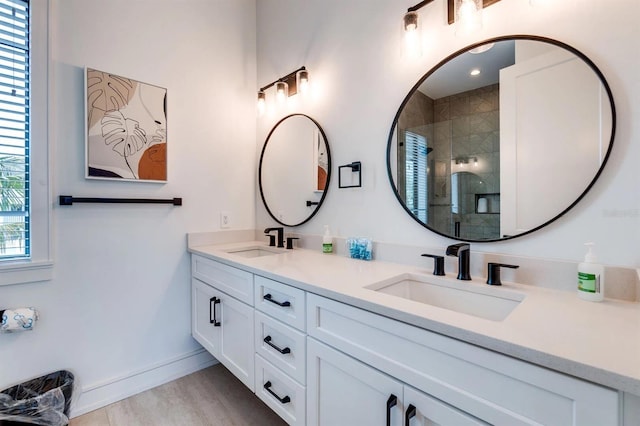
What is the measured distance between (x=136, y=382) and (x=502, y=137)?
7.80 feet

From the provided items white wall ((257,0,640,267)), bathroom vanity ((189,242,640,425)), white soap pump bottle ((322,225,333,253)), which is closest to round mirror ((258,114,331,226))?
white wall ((257,0,640,267))

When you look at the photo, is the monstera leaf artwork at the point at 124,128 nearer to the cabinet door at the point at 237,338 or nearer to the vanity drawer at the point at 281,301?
the cabinet door at the point at 237,338

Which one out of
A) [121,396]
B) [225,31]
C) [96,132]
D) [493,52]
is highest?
[225,31]

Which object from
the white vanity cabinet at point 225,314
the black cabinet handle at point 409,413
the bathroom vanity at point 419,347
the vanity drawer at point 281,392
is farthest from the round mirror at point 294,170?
the black cabinet handle at point 409,413

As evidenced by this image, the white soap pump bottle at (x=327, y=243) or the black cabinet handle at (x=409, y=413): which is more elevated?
the white soap pump bottle at (x=327, y=243)

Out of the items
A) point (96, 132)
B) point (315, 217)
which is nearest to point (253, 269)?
point (315, 217)

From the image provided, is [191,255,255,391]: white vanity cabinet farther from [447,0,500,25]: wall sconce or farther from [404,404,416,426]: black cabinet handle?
[447,0,500,25]: wall sconce

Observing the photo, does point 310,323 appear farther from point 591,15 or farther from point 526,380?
point 591,15

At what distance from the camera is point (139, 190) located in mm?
1788

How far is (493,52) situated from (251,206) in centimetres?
181

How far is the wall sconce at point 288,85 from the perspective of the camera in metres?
1.88

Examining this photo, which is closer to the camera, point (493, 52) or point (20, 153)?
point (493, 52)

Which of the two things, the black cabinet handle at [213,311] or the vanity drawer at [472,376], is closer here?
the vanity drawer at [472,376]

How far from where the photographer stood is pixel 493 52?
1150 mm
